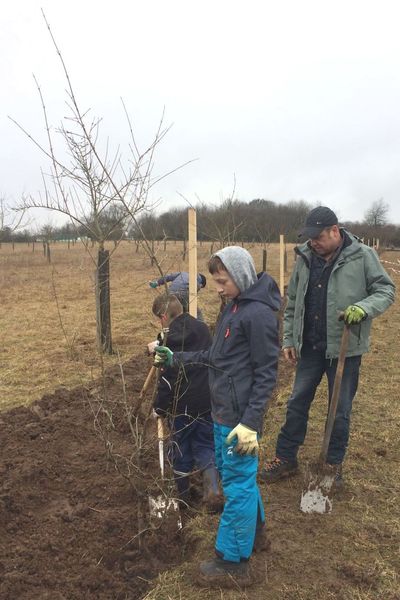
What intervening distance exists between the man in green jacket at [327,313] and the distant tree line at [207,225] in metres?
1.00

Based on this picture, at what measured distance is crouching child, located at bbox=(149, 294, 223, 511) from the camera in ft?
10.3

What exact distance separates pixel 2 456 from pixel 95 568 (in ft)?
5.25

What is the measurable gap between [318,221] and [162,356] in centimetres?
130

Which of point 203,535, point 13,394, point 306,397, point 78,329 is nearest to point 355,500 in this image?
point 306,397

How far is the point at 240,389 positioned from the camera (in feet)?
7.84

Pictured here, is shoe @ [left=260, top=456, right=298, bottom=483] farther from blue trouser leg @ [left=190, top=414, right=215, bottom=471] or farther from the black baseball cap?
the black baseball cap

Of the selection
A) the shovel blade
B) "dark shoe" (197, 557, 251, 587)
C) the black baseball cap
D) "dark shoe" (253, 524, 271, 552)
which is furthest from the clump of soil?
the black baseball cap

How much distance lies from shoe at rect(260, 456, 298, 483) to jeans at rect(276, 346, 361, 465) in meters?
0.04

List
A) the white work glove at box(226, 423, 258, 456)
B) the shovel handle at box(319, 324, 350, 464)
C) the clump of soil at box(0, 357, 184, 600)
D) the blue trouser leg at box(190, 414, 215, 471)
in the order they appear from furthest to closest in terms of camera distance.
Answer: the blue trouser leg at box(190, 414, 215, 471) < the shovel handle at box(319, 324, 350, 464) < the clump of soil at box(0, 357, 184, 600) < the white work glove at box(226, 423, 258, 456)

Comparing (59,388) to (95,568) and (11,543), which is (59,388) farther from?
(95,568)

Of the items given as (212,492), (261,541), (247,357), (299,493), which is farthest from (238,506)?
(299,493)

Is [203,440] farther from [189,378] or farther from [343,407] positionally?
[343,407]

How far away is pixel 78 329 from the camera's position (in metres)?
9.06

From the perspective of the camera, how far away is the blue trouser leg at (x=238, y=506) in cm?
232
